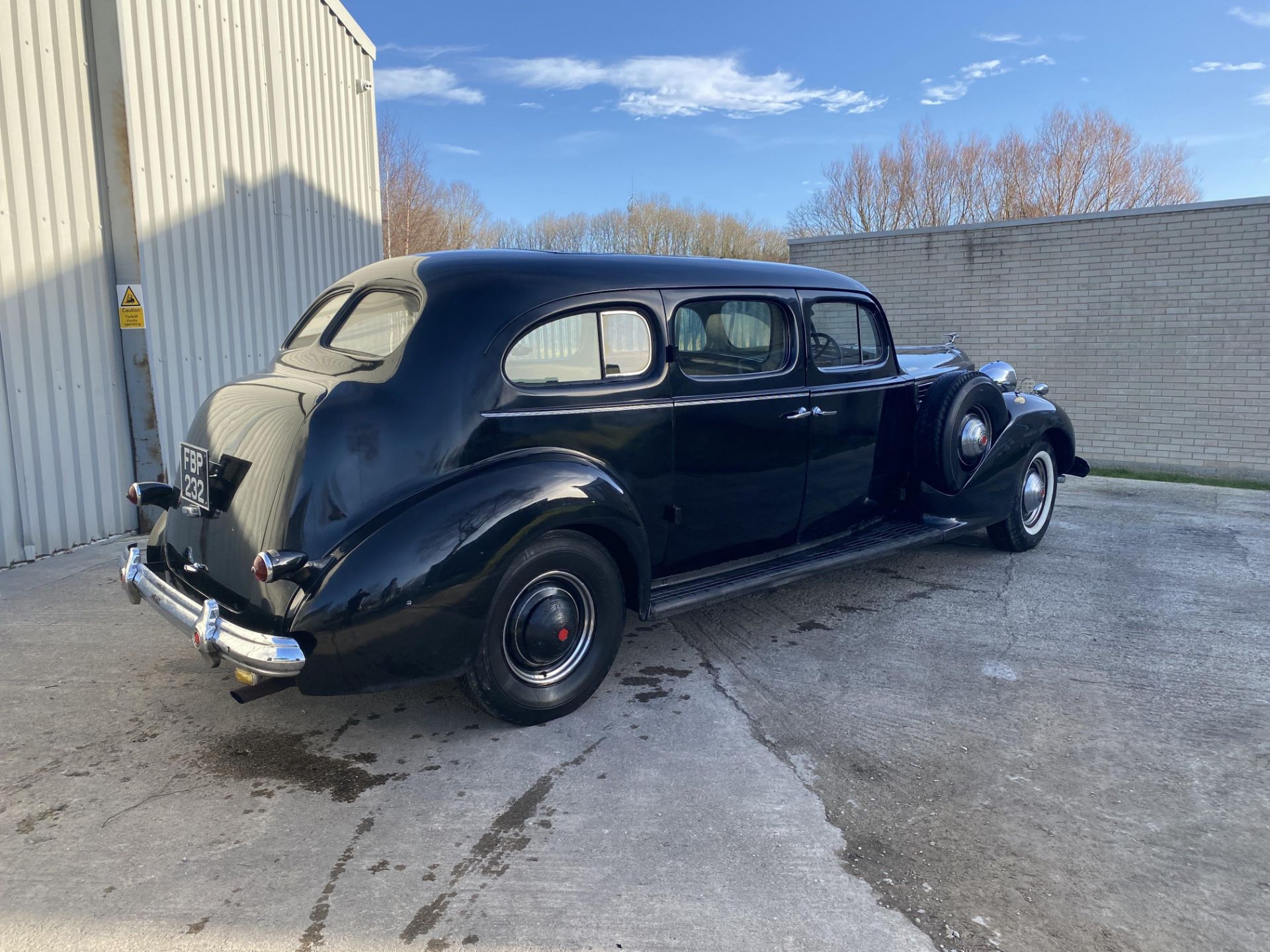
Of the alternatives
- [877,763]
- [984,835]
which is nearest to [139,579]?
[877,763]

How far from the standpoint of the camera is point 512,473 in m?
3.22

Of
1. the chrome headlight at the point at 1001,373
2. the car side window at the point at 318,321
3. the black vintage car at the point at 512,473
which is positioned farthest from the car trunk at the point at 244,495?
the chrome headlight at the point at 1001,373

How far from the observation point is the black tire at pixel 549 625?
321cm

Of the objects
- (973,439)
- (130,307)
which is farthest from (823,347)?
(130,307)

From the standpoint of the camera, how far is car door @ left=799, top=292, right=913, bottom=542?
4.58m

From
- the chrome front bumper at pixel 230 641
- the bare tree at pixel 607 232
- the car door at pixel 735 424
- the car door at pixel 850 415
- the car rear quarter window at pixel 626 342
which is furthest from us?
the bare tree at pixel 607 232

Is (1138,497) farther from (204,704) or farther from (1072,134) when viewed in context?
(1072,134)

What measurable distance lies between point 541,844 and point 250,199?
23.2 ft

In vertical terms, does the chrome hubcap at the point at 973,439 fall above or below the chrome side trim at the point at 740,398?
below

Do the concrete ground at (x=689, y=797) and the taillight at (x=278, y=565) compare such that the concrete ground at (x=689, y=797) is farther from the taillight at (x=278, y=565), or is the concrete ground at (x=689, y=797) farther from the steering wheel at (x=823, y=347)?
the steering wheel at (x=823, y=347)

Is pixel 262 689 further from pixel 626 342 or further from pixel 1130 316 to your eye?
pixel 1130 316

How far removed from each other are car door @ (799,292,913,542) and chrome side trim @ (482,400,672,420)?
107 cm

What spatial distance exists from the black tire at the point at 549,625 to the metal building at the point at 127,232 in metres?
4.29

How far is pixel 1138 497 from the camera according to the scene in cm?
835
